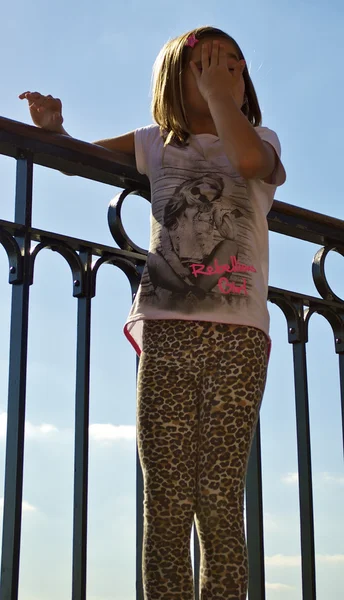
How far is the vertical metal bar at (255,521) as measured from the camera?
206cm

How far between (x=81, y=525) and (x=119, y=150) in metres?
0.88

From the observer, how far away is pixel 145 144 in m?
2.02

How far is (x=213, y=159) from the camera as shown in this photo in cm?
195

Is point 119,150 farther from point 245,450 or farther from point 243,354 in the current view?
point 245,450

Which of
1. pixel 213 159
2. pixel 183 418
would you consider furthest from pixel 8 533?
pixel 213 159

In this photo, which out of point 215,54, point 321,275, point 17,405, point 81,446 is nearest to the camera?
point 17,405

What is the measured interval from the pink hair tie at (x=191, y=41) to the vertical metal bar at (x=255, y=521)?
95cm

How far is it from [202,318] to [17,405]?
1.39ft

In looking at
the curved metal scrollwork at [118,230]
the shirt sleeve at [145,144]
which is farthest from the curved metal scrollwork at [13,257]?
the shirt sleeve at [145,144]

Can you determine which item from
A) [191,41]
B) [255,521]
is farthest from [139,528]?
[191,41]

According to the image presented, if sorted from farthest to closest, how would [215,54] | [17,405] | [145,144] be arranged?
[145,144] → [215,54] → [17,405]

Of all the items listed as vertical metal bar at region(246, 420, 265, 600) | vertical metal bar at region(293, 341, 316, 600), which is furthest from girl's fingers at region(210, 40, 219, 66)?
vertical metal bar at region(246, 420, 265, 600)

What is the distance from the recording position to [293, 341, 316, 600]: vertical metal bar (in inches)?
85.4

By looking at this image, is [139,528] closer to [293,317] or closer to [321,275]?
[293,317]
